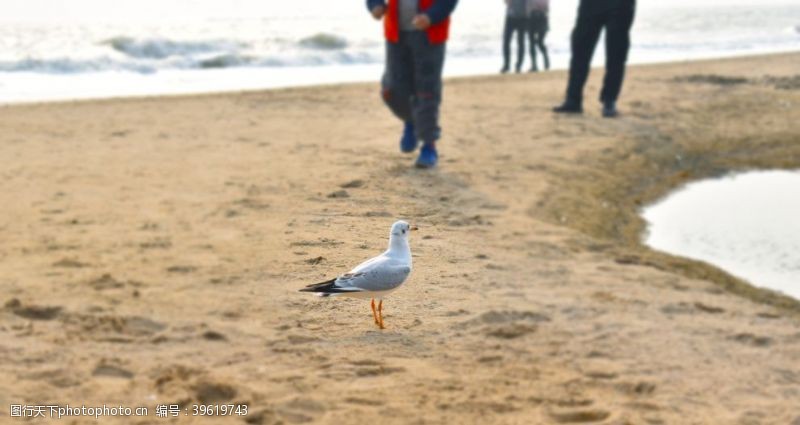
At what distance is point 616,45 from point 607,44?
3.8 inches

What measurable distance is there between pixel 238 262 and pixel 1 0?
3405 centimetres

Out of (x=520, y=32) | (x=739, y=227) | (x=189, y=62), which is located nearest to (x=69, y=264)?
(x=739, y=227)

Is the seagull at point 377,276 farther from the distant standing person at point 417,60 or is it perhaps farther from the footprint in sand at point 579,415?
the distant standing person at point 417,60

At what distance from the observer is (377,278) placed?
338 centimetres

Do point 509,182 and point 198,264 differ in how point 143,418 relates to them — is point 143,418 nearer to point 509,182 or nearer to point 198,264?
point 198,264

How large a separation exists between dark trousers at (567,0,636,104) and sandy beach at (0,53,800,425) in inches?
81.7

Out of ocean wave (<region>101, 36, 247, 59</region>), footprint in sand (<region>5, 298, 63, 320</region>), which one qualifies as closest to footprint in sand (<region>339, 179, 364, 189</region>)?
footprint in sand (<region>5, 298, 63, 320</region>)

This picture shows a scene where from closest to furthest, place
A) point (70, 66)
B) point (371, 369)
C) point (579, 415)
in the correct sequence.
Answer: point (579, 415)
point (371, 369)
point (70, 66)

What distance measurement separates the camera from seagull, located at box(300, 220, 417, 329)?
3330 mm

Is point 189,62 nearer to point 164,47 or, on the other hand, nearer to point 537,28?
point 164,47

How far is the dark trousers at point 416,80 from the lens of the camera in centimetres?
713

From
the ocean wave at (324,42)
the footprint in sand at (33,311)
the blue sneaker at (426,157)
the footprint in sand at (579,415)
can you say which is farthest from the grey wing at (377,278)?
the ocean wave at (324,42)

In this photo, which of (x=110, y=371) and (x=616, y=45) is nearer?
(x=110, y=371)

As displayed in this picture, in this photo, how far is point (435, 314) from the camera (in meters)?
4.37
